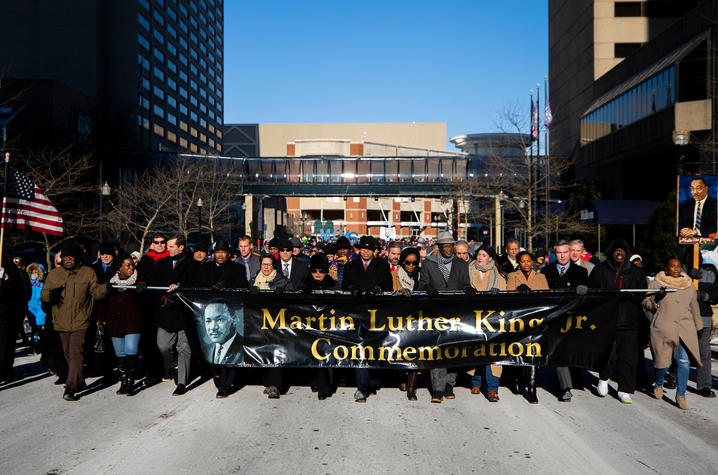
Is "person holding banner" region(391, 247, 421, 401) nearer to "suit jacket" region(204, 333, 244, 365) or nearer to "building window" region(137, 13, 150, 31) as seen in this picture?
"suit jacket" region(204, 333, 244, 365)

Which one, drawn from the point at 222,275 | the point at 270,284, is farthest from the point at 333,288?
the point at 222,275

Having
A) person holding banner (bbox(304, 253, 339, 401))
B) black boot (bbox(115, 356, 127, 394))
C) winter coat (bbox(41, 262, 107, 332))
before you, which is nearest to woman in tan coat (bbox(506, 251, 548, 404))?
person holding banner (bbox(304, 253, 339, 401))

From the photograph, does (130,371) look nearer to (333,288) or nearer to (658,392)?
(333,288)

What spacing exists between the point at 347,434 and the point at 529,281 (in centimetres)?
340

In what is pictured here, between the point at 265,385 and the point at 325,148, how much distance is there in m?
128

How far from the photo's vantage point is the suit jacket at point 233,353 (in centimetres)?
823

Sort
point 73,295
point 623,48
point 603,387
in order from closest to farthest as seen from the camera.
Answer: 1. point 73,295
2. point 603,387
3. point 623,48

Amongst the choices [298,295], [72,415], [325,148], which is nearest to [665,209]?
[298,295]

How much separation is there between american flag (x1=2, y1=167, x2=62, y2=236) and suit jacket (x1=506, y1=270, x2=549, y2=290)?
8.17m

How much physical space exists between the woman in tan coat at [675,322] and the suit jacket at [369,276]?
328 centimetres

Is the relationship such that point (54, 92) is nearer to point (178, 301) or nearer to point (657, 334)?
point (178, 301)

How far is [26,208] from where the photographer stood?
11.9 m

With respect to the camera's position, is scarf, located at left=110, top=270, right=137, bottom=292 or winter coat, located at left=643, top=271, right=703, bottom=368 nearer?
winter coat, located at left=643, top=271, right=703, bottom=368

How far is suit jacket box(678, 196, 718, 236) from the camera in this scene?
12250 mm
